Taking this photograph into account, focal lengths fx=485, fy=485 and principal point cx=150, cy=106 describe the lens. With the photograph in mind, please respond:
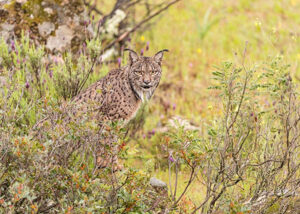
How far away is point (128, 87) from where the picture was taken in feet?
18.1

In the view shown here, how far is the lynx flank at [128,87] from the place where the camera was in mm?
5359

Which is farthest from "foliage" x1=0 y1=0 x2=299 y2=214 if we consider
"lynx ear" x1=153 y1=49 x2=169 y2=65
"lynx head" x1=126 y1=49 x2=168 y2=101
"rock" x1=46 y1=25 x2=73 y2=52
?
"lynx ear" x1=153 y1=49 x2=169 y2=65

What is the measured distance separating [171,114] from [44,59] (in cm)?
245

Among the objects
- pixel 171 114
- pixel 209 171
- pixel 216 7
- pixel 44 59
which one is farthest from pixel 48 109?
pixel 216 7

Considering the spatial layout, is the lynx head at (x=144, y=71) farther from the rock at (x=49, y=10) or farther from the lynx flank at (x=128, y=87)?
the rock at (x=49, y=10)

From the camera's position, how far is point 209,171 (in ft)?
13.4

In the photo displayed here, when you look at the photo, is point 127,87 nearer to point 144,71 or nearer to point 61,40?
point 144,71

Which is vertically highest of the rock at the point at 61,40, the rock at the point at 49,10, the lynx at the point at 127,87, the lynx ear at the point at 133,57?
the rock at the point at 49,10

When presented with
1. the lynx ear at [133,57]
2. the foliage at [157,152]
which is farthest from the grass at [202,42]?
the lynx ear at [133,57]

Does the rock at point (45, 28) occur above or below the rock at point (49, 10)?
below

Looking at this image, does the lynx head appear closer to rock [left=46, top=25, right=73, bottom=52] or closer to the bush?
the bush

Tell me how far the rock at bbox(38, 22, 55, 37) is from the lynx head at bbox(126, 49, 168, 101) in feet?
5.27

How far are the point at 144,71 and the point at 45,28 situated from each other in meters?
1.88

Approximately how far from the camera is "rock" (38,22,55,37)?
648 cm
